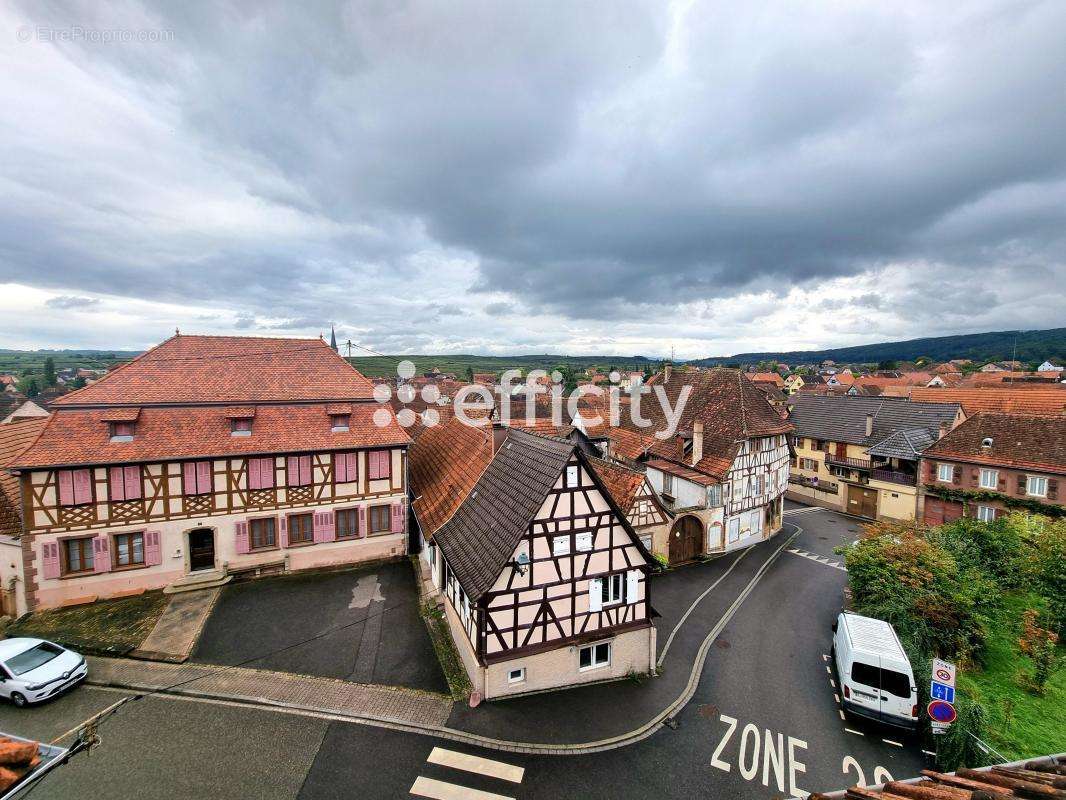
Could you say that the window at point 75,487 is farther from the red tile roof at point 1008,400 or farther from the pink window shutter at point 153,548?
the red tile roof at point 1008,400

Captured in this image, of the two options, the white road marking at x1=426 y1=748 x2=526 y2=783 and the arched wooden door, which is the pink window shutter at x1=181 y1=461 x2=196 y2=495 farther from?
the arched wooden door

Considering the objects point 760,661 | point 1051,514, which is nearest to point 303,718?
point 760,661

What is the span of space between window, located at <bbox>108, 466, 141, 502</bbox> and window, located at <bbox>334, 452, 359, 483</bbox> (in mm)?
7388

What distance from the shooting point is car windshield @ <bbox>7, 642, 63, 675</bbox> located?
41.5 feet

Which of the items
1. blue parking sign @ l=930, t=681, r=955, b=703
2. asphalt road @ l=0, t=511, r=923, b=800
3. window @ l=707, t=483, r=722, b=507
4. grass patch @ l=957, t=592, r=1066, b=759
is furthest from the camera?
window @ l=707, t=483, r=722, b=507

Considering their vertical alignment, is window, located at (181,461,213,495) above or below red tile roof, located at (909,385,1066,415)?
below

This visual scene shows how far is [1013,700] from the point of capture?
1328cm

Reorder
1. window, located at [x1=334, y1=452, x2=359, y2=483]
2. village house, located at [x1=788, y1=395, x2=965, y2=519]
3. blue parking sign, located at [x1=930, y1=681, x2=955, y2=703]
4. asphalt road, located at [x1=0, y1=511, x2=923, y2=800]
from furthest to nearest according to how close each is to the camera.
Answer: village house, located at [x1=788, y1=395, x2=965, y2=519] → window, located at [x1=334, y1=452, x2=359, y2=483] → asphalt road, located at [x1=0, y1=511, x2=923, y2=800] → blue parking sign, located at [x1=930, y1=681, x2=955, y2=703]

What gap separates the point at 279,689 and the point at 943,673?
1703 centimetres

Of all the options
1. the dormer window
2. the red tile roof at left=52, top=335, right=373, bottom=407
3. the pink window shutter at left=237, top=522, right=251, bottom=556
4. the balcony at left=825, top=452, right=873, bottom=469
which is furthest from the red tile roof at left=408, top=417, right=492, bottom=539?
the balcony at left=825, top=452, right=873, bottom=469

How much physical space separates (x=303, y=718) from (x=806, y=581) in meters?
22.7

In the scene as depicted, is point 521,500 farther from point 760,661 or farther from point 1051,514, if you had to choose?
point 1051,514

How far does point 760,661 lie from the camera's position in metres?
16.0

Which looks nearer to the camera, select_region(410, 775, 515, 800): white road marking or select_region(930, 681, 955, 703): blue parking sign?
select_region(930, 681, 955, 703): blue parking sign
